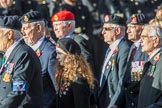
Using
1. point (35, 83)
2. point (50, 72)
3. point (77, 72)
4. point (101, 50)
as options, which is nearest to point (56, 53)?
point (50, 72)

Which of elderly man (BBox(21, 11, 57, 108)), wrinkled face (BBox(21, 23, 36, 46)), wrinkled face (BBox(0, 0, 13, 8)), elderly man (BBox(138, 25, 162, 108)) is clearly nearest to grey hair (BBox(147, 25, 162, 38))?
elderly man (BBox(138, 25, 162, 108))

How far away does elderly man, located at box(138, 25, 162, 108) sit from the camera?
21.6ft

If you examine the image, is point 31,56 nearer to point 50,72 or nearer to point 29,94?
point 29,94

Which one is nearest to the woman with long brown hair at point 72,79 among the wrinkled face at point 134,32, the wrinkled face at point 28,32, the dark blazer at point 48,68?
the dark blazer at point 48,68

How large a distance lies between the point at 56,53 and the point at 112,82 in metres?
1.10

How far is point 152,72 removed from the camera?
7090mm

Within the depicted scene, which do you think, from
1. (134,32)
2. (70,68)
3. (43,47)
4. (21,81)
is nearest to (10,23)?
(21,81)

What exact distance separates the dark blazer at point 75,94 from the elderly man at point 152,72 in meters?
0.61

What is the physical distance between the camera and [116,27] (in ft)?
31.8

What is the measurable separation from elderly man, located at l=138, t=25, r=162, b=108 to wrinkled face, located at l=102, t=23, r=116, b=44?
6.25 feet

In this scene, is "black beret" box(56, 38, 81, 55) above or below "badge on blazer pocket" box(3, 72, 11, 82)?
above

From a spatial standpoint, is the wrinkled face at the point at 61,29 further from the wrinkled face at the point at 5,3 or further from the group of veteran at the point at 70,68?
the wrinkled face at the point at 5,3

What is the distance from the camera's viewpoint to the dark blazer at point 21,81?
6.76 meters

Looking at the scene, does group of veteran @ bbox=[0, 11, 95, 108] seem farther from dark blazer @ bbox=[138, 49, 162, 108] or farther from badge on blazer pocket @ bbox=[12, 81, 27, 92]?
dark blazer @ bbox=[138, 49, 162, 108]
